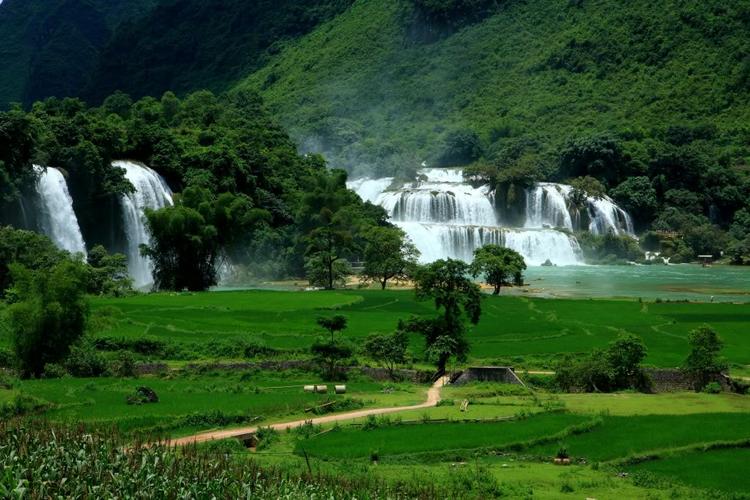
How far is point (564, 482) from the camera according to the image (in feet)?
53.8

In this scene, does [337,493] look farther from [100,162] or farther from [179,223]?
[100,162]

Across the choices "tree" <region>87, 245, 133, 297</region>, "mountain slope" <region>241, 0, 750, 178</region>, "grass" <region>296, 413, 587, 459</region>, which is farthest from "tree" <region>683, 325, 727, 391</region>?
"mountain slope" <region>241, 0, 750, 178</region>

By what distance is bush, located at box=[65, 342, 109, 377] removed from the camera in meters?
28.3

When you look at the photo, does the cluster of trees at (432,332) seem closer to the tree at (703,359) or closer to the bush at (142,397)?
the tree at (703,359)

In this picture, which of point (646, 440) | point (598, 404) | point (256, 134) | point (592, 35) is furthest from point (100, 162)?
point (592, 35)

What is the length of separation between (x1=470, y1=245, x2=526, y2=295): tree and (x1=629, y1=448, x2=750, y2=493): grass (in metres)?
33.5

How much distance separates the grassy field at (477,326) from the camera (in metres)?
32.6

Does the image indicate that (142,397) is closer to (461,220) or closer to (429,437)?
(429,437)

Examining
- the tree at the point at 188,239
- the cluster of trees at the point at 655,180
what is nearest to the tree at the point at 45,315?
the tree at the point at 188,239

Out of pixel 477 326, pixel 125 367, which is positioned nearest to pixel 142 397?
pixel 125 367

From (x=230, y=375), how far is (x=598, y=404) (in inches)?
442

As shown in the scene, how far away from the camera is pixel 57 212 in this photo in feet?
178

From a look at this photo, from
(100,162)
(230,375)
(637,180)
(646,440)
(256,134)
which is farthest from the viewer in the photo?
(637,180)

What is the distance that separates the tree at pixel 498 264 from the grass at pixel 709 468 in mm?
33497
